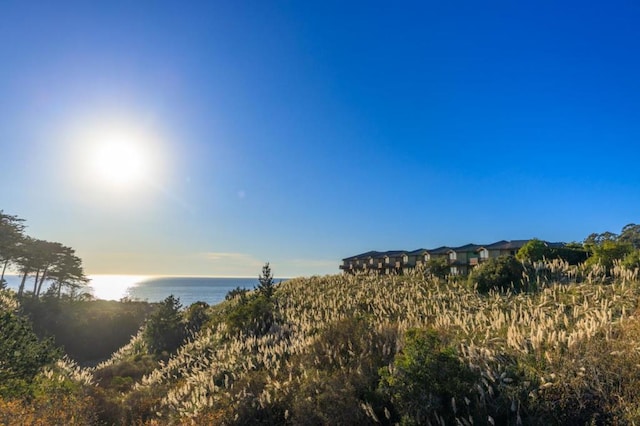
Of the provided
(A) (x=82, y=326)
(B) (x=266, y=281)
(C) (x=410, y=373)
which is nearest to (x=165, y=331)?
(B) (x=266, y=281)

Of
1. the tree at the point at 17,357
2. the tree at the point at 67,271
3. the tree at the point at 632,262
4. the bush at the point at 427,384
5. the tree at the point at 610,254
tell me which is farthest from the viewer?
the tree at the point at 67,271

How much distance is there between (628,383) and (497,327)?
12.4 ft

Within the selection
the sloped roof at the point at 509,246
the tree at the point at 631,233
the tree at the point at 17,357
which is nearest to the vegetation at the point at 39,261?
the tree at the point at 17,357

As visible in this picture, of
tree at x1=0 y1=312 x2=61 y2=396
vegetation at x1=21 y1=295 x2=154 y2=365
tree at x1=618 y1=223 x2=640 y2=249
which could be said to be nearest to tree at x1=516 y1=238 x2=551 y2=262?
tree at x1=0 y1=312 x2=61 y2=396

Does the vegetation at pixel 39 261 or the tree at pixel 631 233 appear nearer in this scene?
the vegetation at pixel 39 261

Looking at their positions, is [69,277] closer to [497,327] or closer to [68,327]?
[68,327]

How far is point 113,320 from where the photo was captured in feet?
135

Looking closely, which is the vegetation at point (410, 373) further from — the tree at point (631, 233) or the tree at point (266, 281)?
the tree at point (631, 233)

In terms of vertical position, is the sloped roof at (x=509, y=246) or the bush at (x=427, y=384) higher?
the sloped roof at (x=509, y=246)

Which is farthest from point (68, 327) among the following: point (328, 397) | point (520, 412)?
point (520, 412)

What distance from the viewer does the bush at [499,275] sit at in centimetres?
1905

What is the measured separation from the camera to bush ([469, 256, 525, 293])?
19.0 m

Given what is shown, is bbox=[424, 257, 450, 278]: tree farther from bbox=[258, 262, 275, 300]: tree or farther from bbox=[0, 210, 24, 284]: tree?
bbox=[0, 210, 24, 284]: tree

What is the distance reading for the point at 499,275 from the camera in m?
19.2
